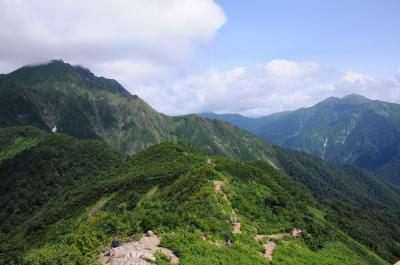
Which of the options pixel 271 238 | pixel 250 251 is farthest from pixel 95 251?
pixel 271 238

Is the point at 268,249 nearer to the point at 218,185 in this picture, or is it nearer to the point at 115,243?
the point at 115,243

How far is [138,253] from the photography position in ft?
105

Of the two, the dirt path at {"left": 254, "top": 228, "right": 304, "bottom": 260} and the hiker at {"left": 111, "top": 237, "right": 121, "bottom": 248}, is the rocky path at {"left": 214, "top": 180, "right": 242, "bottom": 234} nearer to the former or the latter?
the dirt path at {"left": 254, "top": 228, "right": 304, "bottom": 260}

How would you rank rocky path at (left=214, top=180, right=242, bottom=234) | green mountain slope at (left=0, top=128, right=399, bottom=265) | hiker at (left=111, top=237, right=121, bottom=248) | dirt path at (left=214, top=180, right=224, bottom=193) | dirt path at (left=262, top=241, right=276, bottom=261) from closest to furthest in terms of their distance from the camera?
1. hiker at (left=111, top=237, right=121, bottom=248)
2. green mountain slope at (left=0, top=128, right=399, bottom=265)
3. dirt path at (left=262, top=241, right=276, bottom=261)
4. rocky path at (left=214, top=180, right=242, bottom=234)
5. dirt path at (left=214, top=180, right=224, bottom=193)

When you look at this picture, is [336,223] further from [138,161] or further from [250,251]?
[250,251]

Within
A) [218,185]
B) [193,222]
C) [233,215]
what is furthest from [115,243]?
[218,185]

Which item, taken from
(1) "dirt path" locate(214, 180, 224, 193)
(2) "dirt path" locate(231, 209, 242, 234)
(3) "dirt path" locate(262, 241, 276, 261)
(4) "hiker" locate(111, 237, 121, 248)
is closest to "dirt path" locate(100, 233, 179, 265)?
(4) "hiker" locate(111, 237, 121, 248)

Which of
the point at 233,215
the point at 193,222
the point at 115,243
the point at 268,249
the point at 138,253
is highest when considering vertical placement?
the point at 115,243

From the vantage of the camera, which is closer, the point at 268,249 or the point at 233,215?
the point at 268,249

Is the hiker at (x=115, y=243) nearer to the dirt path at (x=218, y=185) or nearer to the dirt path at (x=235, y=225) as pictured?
the dirt path at (x=235, y=225)

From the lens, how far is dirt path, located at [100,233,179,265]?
3067cm

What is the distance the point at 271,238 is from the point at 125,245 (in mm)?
25522

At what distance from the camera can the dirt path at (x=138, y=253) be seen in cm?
3067

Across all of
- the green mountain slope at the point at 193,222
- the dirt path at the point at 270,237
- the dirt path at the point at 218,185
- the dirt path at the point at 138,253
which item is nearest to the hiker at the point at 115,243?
the dirt path at the point at 138,253
